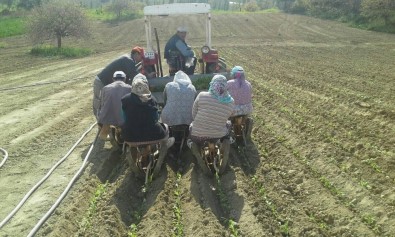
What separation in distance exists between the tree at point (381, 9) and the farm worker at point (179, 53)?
27.0 m

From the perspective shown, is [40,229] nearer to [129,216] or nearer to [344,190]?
[129,216]

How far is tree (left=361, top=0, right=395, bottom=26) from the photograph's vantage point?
31.1m

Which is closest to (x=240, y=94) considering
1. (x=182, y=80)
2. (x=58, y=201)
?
(x=182, y=80)

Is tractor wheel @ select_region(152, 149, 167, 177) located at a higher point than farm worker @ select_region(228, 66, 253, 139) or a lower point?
lower

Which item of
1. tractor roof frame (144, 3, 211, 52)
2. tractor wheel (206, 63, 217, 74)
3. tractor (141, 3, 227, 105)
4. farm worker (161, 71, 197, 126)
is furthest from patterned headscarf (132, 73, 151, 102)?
tractor wheel (206, 63, 217, 74)

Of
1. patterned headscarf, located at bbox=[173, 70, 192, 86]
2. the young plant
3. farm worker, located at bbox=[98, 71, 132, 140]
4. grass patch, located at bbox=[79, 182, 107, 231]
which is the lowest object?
grass patch, located at bbox=[79, 182, 107, 231]

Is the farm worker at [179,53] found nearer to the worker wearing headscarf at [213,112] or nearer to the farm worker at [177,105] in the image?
the farm worker at [177,105]

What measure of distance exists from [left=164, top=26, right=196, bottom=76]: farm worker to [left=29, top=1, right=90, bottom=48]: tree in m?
17.2

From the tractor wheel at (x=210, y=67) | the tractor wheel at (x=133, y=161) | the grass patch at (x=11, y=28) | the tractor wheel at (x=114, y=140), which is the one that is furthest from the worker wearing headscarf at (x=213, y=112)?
the grass patch at (x=11, y=28)

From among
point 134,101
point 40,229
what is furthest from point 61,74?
point 40,229

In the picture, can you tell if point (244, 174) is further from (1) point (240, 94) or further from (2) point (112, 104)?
(2) point (112, 104)

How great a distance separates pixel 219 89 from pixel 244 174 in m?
1.35

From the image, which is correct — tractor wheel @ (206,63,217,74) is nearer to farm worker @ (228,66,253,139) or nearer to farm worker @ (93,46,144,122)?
farm worker @ (93,46,144,122)

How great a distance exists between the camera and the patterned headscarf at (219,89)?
6105 millimetres
